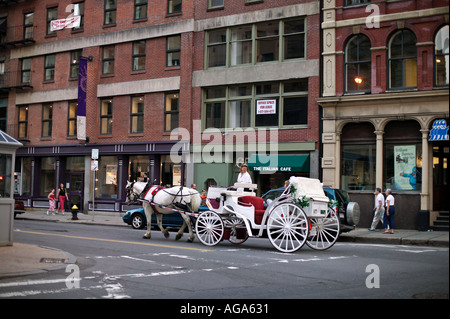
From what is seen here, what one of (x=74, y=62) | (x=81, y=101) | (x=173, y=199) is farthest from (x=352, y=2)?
(x=74, y=62)

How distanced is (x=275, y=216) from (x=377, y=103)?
11.5 m

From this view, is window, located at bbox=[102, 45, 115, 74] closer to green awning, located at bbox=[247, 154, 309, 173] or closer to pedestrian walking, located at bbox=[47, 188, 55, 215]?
pedestrian walking, located at bbox=[47, 188, 55, 215]

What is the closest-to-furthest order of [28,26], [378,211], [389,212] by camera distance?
[389,212]
[378,211]
[28,26]

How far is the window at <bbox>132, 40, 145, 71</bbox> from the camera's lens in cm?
3225

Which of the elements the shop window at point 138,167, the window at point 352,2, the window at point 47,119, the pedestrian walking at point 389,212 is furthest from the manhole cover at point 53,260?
the window at point 47,119

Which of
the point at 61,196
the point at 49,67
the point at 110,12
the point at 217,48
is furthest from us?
the point at 49,67

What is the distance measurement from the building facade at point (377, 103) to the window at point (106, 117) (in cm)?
1484

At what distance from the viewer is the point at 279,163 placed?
2608 cm

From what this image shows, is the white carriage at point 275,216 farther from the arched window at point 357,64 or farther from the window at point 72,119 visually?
the window at point 72,119

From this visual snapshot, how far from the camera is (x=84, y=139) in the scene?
33.7 m

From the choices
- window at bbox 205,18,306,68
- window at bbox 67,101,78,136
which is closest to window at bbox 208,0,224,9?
window at bbox 205,18,306,68

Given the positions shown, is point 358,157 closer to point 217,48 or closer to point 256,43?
point 256,43

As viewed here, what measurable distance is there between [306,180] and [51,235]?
33.8ft

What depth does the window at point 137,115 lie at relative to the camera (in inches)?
1264
